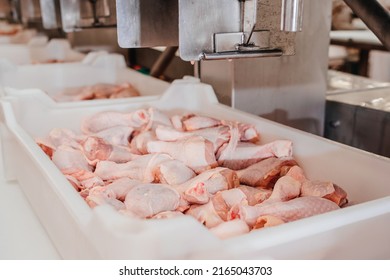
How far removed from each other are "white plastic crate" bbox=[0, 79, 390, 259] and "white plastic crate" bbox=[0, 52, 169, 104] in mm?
809

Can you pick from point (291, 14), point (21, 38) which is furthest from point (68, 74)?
point (21, 38)

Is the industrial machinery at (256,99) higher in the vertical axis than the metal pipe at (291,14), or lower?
lower

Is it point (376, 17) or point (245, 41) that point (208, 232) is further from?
point (376, 17)

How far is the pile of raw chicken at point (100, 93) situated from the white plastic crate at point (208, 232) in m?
0.52

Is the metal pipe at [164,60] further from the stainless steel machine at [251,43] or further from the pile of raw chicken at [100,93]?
the stainless steel machine at [251,43]

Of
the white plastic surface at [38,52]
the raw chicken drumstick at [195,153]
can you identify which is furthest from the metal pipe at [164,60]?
the raw chicken drumstick at [195,153]

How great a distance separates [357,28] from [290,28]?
11.7 feet

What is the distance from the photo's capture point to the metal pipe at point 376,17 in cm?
92

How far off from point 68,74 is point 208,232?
1704 millimetres

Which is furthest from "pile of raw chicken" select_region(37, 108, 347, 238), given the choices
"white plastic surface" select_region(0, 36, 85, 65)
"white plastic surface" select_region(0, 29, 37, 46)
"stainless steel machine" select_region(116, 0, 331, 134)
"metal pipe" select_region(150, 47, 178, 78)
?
"white plastic surface" select_region(0, 29, 37, 46)

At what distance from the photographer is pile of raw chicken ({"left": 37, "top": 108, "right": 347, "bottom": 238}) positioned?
2.45 ft

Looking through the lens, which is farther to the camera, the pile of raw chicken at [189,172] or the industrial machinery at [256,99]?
the pile of raw chicken at [189,172]

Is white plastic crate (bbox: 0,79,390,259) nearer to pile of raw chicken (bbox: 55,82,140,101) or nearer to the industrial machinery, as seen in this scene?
the industrial machinery

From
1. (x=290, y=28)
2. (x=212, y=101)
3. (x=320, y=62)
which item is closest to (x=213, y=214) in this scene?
(x=290, y=28)
